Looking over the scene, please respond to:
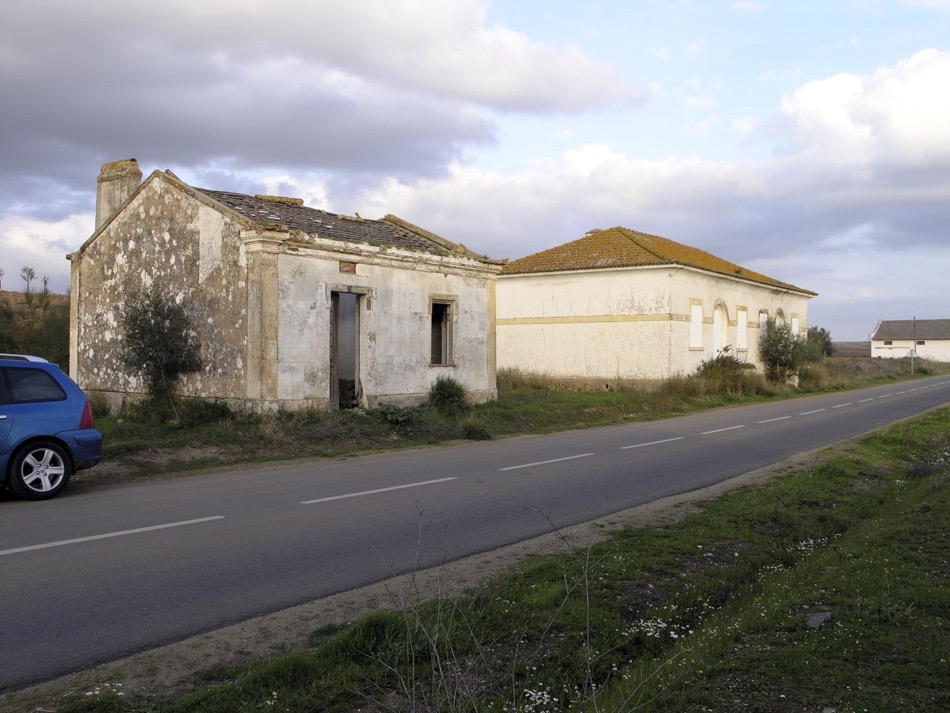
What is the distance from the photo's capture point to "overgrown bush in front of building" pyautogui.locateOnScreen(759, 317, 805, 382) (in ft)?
129

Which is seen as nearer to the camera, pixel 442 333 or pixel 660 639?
pixel 660 639

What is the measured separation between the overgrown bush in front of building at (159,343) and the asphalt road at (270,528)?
5671mm

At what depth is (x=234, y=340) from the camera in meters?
17.0

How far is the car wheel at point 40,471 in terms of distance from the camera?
31.9 ft

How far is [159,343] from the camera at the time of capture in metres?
17.4

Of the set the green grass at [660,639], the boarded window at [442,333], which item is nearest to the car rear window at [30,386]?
the green grass at [660,639]

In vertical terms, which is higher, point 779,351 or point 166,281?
point 166,281

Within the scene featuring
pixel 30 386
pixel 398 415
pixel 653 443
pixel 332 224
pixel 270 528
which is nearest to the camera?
pixel 270 528

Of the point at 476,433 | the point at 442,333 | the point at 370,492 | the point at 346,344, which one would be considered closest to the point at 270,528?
the point at 370,492

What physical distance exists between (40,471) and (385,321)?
33.6 ft

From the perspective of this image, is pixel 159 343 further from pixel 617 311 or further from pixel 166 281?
pixel 617 311

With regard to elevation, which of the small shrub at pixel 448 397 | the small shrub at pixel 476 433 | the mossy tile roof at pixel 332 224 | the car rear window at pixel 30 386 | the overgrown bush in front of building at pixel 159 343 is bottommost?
the small shrub at pixel 476 433

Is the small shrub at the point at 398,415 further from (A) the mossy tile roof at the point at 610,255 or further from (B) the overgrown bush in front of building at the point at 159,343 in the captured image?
(A) the mossy tile roof at the point at 610,255

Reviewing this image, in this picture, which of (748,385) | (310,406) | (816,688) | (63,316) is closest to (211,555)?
(816,688)
